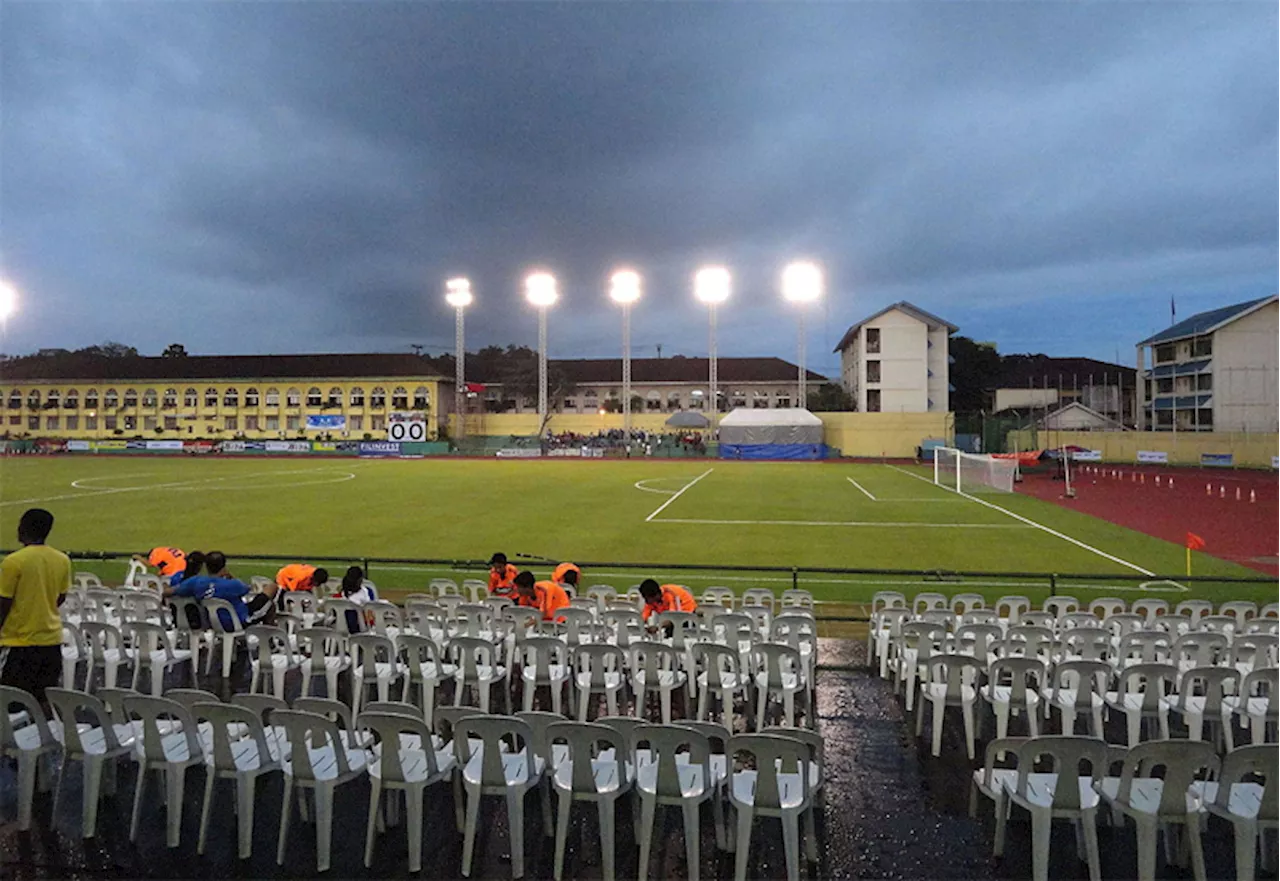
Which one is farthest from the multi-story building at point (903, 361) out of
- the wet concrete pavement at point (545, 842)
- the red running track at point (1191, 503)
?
the wet concrete pavement at point (545, 842)

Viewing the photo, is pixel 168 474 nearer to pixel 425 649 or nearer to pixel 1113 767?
pixel 425 649

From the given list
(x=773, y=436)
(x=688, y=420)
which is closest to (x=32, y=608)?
(x=773, y=436)

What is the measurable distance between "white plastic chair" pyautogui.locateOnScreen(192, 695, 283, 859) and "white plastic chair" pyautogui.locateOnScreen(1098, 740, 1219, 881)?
5.37 metres

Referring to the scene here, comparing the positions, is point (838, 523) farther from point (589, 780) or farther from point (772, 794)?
point (589, 780)

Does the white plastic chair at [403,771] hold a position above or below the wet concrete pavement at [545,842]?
above

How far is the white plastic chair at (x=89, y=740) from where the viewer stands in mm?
5164

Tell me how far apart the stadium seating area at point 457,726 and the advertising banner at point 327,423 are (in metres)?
73.3

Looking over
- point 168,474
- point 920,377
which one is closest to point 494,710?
point 168,474

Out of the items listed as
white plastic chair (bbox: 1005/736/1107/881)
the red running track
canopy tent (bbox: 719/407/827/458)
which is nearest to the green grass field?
the red running track

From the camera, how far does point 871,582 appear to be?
49.4 ft

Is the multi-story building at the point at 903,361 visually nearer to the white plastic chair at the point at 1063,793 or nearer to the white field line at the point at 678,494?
the white field line at the point at 678,494

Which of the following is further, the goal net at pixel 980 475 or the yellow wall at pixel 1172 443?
the yellow wall at pixel 1172 443

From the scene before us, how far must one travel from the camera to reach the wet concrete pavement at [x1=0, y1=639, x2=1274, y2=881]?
488cm

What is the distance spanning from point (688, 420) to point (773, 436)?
11035mm
